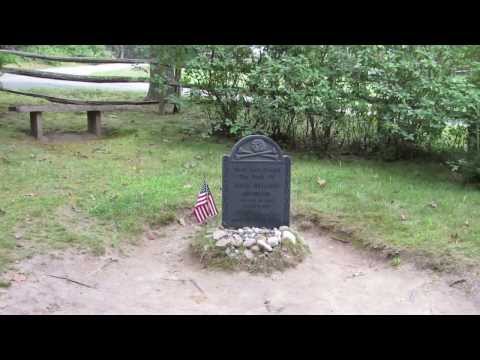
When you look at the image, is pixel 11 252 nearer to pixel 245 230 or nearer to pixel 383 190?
pixel 245 230

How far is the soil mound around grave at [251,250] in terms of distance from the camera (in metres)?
5.47

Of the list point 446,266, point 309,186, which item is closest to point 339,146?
point 309,186

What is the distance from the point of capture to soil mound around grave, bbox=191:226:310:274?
547cm

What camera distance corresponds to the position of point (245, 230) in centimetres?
588

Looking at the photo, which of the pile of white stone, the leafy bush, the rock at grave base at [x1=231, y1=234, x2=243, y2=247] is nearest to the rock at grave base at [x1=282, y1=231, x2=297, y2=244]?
the pile of white stone

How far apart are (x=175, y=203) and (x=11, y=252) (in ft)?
7.10

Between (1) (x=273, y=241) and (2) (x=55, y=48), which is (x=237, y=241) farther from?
(2) (x=55, y=48)

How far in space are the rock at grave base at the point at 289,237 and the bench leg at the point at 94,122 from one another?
234 inches

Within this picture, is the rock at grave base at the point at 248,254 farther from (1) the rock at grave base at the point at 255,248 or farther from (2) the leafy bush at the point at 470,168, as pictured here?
(2) the leafy bush at the point at 470,168

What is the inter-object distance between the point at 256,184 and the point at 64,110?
19.6ft

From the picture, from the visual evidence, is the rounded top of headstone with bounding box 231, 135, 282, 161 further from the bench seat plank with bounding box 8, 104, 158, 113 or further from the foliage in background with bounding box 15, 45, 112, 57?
the foliage in background with bounding box 15, 45, 112, 57

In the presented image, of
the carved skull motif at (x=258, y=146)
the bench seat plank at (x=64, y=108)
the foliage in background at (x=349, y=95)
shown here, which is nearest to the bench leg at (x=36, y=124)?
the bench seat plank at (x=64, y=108)

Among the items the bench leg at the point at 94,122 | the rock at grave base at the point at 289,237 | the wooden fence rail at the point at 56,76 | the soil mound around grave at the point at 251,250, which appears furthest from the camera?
the wooden fence rail at the point at 56,76

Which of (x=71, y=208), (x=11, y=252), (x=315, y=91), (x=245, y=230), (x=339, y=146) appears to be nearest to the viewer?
(x=11, y=252)
